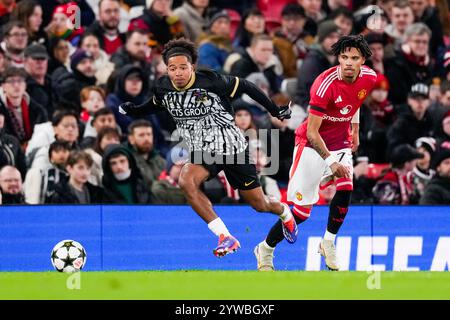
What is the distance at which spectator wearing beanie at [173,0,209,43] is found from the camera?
18.1 m

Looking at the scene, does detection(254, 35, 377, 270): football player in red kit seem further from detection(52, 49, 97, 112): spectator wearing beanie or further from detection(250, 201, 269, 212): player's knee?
detection(52, 49, 97, 112): spectator wearing beanie

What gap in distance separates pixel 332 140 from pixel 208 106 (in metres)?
1.32

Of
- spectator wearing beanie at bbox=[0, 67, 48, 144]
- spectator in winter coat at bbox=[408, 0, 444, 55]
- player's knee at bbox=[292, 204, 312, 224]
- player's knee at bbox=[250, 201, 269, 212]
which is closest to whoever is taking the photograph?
player's knee at bbox=[250, 201, 269, 212]

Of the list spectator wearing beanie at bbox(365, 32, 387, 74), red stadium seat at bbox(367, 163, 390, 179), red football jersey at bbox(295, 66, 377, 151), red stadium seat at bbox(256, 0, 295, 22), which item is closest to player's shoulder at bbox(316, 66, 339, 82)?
red football jersey at bbox(295, 66, 377, 151)

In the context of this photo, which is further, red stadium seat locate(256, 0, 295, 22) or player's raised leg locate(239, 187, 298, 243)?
red stadium seat locate(256, 0, 295, 22)

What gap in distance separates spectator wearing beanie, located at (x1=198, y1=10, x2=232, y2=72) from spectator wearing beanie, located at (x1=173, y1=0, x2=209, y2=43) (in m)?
0.24

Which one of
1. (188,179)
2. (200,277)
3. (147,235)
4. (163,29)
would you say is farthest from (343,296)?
(163,29)

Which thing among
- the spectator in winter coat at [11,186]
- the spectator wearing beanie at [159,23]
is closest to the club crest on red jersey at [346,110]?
the spectator in winter coat at [11,186]

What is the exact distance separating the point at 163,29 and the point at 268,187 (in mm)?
3238

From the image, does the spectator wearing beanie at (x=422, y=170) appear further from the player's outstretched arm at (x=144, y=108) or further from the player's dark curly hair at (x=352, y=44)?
the player's outstretched arm at (x=144, y=108)

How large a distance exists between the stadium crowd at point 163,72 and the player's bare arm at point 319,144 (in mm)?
2964

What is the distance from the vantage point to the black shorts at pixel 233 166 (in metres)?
13.2

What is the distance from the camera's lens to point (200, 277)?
11.8 meters
